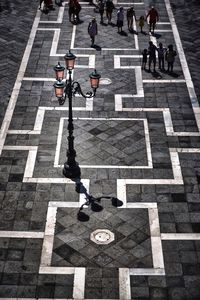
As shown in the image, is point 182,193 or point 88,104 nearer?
point 182,193

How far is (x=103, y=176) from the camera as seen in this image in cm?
1898

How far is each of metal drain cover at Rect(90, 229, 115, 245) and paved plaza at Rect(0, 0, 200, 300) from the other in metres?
0.03

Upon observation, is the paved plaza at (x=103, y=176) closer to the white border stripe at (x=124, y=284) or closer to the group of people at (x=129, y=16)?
the white border stripe at (x=124, y=284)

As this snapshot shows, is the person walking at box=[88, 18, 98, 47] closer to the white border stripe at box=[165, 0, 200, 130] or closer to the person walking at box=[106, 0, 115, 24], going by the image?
the person walking at box=[106, 0, 115, 24]

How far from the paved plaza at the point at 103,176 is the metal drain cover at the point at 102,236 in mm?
33

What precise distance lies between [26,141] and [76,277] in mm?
7565

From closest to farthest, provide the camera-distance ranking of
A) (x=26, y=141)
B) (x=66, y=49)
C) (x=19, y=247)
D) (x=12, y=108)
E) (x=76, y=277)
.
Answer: (x=76, y=277) → (x=19, y=247) → (x=26, y=141) → (x=12, y=108) → (x=66, y=49)

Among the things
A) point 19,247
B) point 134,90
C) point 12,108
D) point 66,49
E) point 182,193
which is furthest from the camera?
point 66,49

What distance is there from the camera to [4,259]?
1548 centimetres

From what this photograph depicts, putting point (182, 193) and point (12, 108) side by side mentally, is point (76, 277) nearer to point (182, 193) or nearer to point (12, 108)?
point (182, 193)

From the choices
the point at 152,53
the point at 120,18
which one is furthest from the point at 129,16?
the point at 152,53

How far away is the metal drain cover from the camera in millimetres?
16234

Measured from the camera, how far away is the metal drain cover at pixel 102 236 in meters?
16.2

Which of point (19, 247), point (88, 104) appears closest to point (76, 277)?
point (19, 247)
